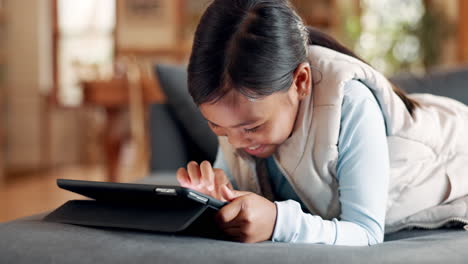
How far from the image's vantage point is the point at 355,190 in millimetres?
958

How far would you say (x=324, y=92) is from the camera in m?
1.02

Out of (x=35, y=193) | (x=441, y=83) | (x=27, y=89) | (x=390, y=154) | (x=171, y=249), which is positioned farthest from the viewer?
(x=27, y=89)

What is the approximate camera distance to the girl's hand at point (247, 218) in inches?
33.9

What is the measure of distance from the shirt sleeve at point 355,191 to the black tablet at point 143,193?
14 cm

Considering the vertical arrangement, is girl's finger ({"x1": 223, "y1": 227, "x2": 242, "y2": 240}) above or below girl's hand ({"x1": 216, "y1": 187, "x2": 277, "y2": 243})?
below

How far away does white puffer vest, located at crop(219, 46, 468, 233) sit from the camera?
1.02 m

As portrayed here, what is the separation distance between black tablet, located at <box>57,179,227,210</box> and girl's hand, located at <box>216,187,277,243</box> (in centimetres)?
2

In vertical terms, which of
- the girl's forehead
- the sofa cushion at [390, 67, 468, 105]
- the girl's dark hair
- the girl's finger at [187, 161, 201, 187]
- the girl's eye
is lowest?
the girl's finger at [187, 161, 201, 187]

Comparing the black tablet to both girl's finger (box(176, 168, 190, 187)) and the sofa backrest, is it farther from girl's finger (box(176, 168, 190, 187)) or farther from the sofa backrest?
the sofa backrest

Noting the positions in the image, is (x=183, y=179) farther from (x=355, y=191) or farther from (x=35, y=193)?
(x=35, y=193)

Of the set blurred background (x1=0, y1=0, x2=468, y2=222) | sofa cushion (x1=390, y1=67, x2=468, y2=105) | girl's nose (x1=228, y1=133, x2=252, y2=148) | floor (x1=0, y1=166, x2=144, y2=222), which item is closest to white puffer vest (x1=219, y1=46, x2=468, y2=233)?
girl's nose (x1=228, y1=133, x2=252, y2=148)

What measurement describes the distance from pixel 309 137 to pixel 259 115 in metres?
0.14

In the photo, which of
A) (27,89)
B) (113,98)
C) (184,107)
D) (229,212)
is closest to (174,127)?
(184,107)

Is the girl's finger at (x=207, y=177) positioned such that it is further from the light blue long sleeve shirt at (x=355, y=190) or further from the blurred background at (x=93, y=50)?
the blurred background at (x=93, y=50)
